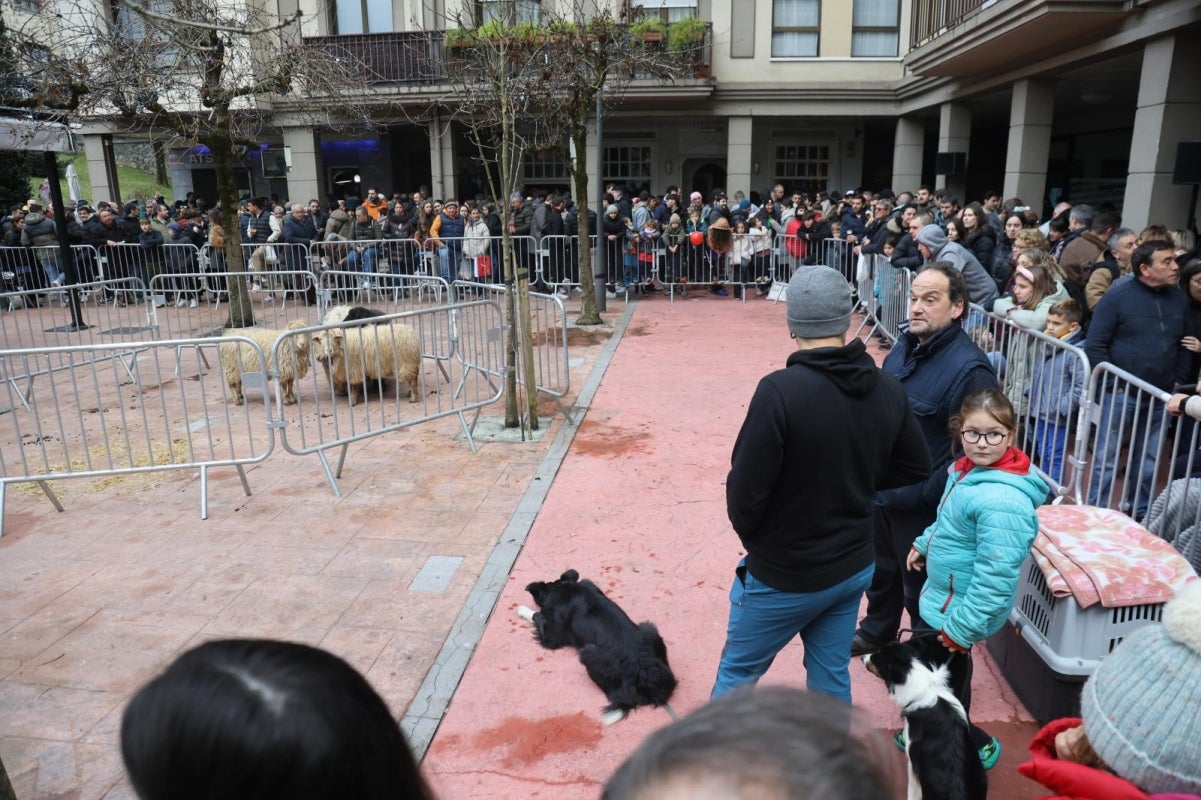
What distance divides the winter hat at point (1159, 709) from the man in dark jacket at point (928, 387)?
71.3 inches

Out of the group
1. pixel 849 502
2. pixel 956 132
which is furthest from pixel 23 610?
pixel 956 132

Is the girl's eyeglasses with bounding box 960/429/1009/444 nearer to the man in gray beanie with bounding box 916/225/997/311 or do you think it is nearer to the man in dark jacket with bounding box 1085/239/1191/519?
the man in dark jacket with bounding box 1085/239/1191/519

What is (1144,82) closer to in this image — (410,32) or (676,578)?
(676,578)

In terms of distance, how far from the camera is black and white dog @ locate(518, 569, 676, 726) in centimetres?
377

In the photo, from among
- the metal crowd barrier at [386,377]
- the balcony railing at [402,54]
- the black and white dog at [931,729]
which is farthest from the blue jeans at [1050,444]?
the balcony railing at [402,54]

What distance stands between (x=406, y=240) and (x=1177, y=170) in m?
12.0

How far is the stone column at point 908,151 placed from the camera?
2066 centimetres

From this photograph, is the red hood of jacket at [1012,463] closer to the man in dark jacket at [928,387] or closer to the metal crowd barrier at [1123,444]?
the man in dark jacket at [928,387]

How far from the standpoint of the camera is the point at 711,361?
10492 mm

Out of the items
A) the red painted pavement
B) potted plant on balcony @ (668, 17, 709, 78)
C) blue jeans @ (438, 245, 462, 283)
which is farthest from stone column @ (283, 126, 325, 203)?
the red painted pavement

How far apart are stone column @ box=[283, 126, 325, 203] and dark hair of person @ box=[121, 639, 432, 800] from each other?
23.0 meters

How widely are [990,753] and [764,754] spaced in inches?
111

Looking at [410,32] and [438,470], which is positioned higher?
[410,32]

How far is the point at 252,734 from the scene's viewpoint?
3.51ft
